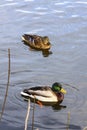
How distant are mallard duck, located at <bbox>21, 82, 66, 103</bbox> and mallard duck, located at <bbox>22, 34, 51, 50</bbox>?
3156mm

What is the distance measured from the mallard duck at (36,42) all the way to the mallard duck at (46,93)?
124 inches

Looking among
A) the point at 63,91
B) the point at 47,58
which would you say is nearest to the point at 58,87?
the point at 63,91

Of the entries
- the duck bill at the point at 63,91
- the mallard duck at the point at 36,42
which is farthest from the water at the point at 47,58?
the mallard duck at the point at 36,42

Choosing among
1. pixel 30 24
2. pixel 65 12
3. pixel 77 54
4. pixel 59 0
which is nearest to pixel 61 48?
pixel 77 54

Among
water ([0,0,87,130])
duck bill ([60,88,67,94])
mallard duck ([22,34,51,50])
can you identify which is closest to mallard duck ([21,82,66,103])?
duck bill ([60,88,67,94])

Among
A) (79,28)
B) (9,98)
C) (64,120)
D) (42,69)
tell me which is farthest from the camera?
(79,28)

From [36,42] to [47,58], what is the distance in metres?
1.54

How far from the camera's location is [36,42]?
45.8 ft

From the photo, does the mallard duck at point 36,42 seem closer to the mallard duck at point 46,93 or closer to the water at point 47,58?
the water at point 47,58

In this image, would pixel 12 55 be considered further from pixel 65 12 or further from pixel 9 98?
pixel 65 12

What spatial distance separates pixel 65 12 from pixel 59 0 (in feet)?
6.25

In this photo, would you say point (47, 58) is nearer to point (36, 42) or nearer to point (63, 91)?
point (36, 42)

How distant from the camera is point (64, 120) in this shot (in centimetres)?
878

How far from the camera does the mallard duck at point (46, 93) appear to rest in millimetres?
10020
